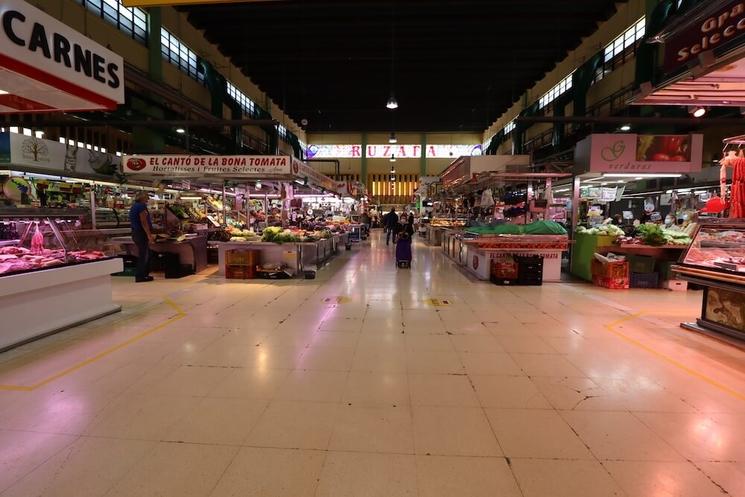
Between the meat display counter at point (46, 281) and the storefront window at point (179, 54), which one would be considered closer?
the meat display counter at point (46, 281)

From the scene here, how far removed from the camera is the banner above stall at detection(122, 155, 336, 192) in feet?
25.7

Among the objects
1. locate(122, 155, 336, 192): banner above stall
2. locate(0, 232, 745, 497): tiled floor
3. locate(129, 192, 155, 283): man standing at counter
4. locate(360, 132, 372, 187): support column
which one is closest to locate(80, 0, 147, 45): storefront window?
locate(122, 155, 336, 192): banner above stall

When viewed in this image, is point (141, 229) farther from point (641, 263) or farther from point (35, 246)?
point (641, 263)

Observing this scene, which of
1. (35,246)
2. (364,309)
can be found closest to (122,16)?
(35,246)

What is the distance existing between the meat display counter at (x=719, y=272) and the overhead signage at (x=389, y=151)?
2623 cm

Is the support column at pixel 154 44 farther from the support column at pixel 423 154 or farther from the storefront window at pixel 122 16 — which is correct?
the support column at pixel 423 154

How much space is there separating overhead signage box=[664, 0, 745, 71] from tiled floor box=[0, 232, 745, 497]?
8.81 feet

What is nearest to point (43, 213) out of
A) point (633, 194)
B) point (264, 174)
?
point (264, 174)

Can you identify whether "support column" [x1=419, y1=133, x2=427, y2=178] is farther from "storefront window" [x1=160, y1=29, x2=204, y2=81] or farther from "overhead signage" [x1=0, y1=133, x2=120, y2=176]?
"overhead signage" [x1=0, y1=133, x2=120, y2=176]

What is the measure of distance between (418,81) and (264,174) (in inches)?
494

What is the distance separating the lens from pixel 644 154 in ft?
24.0

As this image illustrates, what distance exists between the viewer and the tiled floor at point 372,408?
74.8 inches

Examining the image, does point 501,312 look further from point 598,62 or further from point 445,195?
point 598,62

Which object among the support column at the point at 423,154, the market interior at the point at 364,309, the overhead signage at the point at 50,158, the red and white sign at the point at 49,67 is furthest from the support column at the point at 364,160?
the red and white sign at the point at 49,67
